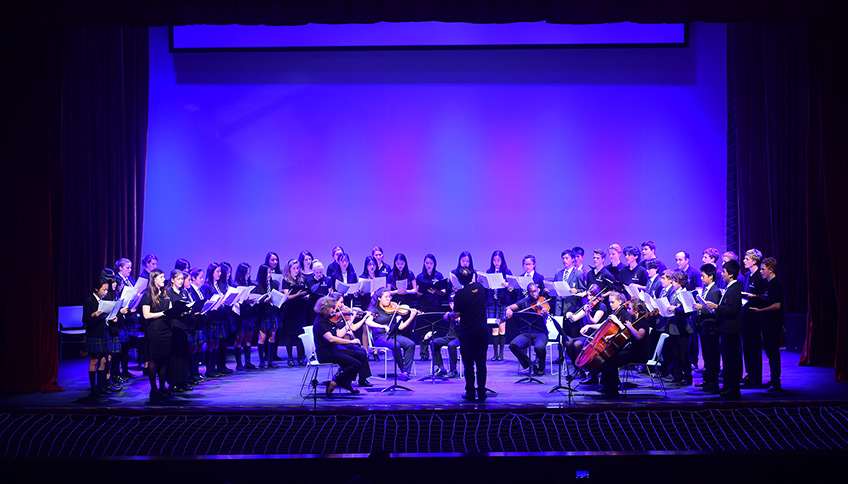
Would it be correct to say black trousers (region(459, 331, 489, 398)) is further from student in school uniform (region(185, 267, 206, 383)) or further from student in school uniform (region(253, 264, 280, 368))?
student in school uniform (region(253, 264, 280, 368))

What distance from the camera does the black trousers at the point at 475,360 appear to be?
7.44m

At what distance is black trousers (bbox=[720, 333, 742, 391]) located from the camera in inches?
285

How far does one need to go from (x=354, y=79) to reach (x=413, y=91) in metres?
1.05

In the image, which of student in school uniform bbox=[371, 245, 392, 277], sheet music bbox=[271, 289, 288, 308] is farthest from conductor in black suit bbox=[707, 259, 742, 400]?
sheet music bbox=[271, 289, 288, 308]

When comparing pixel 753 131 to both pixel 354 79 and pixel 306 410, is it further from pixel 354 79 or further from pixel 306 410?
pixel 306 410

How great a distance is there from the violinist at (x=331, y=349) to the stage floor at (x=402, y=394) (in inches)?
8.7

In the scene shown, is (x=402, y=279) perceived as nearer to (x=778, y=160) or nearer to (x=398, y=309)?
(x=398, y=309)

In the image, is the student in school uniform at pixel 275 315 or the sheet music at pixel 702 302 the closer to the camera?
the sheet music at pixel 702 302

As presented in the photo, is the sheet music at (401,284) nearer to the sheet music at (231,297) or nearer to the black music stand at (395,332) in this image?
the black music stand at (395,332)

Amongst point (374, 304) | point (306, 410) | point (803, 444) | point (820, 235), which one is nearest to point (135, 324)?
point (374, 304)

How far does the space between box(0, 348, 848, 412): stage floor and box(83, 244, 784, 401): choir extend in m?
0.22

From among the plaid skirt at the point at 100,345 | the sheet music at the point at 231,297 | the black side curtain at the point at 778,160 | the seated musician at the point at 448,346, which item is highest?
the black side curtain at the point at 778,160

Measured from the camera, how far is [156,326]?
7.45m

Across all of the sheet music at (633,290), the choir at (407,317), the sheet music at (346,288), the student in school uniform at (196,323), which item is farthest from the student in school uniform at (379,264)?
the sheet music at (633,290)
